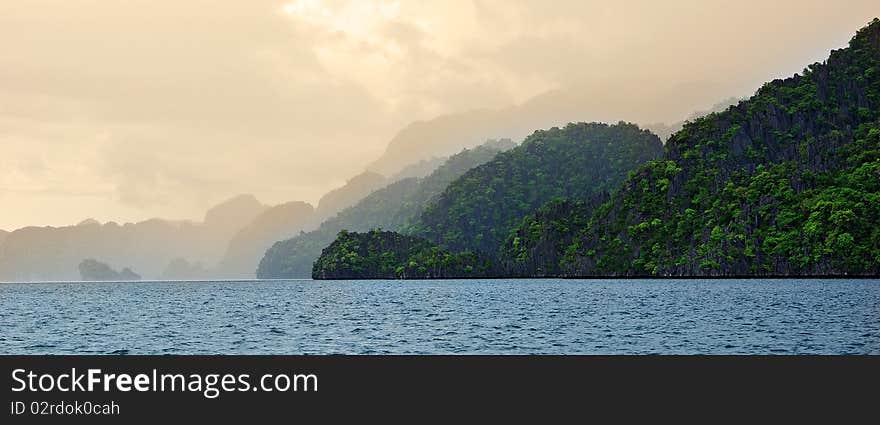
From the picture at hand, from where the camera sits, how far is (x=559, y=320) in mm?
109500

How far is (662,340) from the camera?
8288 cm

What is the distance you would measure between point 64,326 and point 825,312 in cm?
9224
